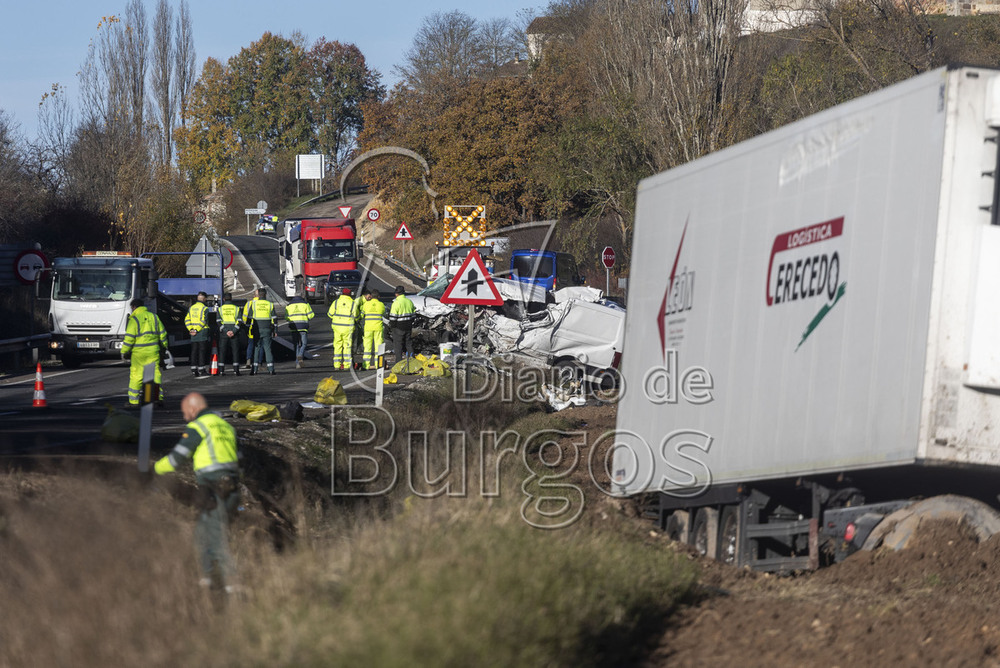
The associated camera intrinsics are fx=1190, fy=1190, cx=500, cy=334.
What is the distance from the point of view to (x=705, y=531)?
10.7 meters

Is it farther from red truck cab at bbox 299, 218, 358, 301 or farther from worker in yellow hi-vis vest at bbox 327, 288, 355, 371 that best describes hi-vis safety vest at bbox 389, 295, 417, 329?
red truck cab at bbox 299, 218, 358, 301

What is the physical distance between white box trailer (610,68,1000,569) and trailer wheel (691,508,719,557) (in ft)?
0.09

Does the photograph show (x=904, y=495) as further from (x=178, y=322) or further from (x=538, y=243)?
(x=538, y=243)

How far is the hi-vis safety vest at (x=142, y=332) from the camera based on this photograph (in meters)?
16.3

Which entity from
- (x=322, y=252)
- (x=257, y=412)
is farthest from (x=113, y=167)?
(x=257, y=412)

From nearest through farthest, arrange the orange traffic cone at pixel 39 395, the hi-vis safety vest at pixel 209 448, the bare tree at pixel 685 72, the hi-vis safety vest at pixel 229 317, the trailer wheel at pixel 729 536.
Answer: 1. the hi-vis safety vest at pixel 209 448
2. the trailer wheel at pixel 729 536
3. the orange traffic cone at pixel 39 395
4. the hi-vis safety vest at pixel 229 317
5. the bare tree at pixel 685 72

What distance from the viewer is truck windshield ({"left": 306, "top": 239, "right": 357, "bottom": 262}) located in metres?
47.6

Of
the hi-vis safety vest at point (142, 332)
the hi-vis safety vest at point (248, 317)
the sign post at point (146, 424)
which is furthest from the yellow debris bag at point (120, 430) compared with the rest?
the hi-vis safety vest at point (248, 317)

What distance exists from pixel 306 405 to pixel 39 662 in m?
12.5

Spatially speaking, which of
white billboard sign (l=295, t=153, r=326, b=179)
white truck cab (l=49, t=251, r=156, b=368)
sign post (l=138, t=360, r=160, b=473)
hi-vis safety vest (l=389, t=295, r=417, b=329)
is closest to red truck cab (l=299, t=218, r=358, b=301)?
white truck cab (l=49, t=251, r=156, b=368)

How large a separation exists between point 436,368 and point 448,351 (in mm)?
1690

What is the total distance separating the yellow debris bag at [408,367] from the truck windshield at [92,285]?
680 cm

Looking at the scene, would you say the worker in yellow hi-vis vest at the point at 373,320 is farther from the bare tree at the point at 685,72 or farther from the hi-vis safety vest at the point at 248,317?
the bare tree at the point at 685,72

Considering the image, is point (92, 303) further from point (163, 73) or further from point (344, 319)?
point (163, 73)
